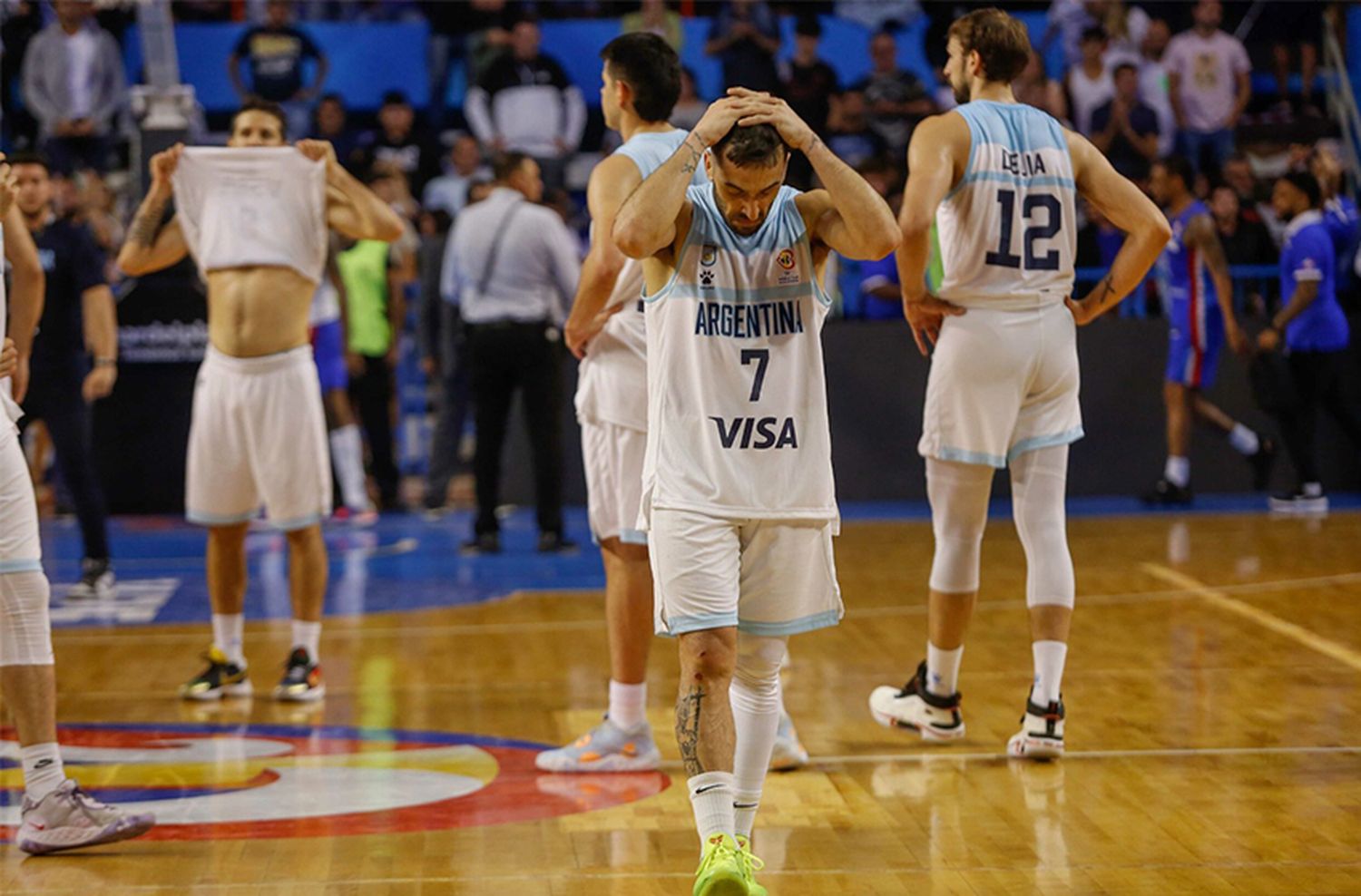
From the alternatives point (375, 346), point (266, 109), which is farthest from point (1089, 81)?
point (266, 109)

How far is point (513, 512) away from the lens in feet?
39.3

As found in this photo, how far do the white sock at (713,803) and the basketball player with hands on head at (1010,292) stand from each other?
1.65 meters

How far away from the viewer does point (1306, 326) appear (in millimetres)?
11430

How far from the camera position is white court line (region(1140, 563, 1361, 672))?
6832mm

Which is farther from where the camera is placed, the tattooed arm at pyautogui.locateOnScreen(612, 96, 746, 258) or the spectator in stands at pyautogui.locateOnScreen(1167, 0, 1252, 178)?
the spectator in stands at pyautogui.locateOnScreen(1167, 0, 1252, 178)

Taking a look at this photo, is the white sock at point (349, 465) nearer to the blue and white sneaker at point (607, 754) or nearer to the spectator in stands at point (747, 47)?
the spectator in stands at point (747, 47)

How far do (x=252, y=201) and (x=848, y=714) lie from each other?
2.75 meters

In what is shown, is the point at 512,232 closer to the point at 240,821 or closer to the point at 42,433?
the point at 42,433

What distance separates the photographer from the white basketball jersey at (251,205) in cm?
631

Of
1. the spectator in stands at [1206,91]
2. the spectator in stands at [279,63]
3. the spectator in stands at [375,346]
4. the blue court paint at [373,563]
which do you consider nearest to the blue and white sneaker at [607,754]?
the blue court paint at [373,563]

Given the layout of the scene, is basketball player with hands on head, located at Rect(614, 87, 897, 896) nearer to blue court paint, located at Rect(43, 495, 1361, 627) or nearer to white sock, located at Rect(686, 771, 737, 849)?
white sock, located at Rect(686, 771, 737, 849)

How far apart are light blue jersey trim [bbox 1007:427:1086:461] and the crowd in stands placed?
799 centimetres

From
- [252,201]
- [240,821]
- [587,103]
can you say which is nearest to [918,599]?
[252,201]

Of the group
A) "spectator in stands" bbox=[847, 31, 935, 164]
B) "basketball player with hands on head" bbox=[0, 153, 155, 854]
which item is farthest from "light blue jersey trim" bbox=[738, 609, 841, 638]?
"spectator in stands" bbox=[847, 31, 935, 164]
